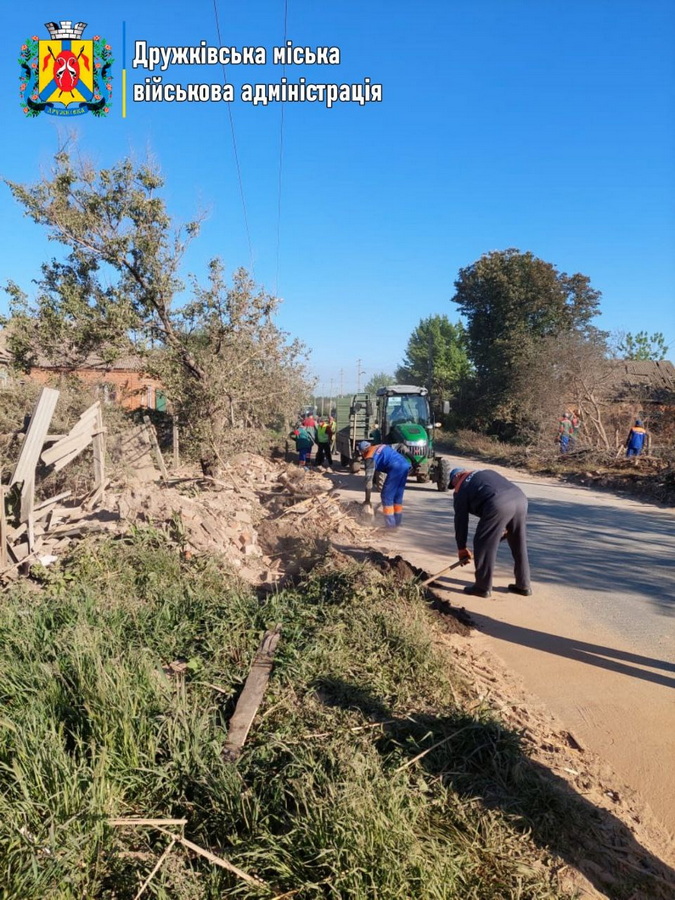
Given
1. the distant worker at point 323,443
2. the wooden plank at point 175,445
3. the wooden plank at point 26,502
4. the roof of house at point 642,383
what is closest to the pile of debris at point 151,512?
the wooden plank at point 26,502

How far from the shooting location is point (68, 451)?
23.4 feet

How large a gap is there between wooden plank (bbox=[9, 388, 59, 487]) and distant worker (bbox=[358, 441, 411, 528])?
4786mm

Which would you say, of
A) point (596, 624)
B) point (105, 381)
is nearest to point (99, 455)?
point (105, 381)

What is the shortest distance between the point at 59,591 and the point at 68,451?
2.65m

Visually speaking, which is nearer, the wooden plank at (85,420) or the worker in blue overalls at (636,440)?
the wooden plank at (85,420)

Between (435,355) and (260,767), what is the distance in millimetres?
59980

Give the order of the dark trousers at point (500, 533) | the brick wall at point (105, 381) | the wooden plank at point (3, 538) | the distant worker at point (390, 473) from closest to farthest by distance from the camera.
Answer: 1. the wooden plank at point (3, 538)
2. the dark trousers at point (500, 533)
3. the distant worker at point (390, 473)
4. the brick wall at point (105, 381)

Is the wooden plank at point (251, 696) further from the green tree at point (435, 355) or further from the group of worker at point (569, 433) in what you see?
the green tree at point (435, 355)

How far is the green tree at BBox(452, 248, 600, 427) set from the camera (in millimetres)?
30109

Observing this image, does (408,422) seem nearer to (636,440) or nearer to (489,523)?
(636,440)

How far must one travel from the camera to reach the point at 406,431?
13.9m

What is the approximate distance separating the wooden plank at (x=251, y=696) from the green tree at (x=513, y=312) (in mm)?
27110

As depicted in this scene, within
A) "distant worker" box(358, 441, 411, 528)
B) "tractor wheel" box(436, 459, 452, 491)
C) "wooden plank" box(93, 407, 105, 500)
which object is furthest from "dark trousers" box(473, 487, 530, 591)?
"tractor wheel" box(436, 459, 452, 491)

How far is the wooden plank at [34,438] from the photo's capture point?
5.78 m
